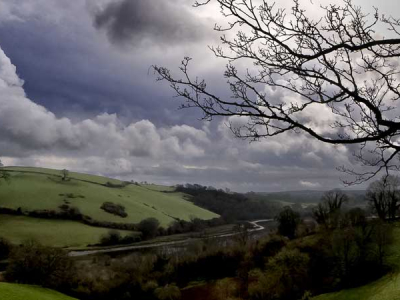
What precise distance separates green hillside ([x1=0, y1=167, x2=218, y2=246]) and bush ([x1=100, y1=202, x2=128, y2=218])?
1.75 meters

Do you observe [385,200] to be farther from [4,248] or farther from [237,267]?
[4,248]

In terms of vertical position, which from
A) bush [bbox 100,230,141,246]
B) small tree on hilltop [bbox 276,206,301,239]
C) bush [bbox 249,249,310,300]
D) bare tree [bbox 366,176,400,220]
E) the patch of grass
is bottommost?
bush [bbox 100,230,141,246]

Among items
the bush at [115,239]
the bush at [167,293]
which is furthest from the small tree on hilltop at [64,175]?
the bush at [167,293]

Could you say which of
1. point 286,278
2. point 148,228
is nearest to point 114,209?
point 148,228

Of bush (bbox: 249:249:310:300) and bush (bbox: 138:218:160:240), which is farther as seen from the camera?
bush (bbox: 138:218:160:240)

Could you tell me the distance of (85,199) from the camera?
149 meters

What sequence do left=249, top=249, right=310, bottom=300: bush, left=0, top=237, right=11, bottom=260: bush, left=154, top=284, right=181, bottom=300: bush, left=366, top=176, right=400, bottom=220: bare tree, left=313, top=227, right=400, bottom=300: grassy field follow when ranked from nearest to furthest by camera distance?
left=313, top=227, right=400, bottom=300: grassy field → left=249, top=249, right=310, bottom=300: bush → left=154, top=284, right=181, bottom=300: bush → left=366, top=176, right=400, bottom=220: bare tree → left=0, top=237, right=11, bottom=260: bush

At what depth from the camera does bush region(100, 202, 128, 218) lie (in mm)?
141375

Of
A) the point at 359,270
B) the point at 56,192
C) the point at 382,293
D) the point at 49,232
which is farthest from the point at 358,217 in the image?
the point at 56,192

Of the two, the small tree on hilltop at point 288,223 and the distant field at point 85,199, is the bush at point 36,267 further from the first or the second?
the distant field at point 85,199

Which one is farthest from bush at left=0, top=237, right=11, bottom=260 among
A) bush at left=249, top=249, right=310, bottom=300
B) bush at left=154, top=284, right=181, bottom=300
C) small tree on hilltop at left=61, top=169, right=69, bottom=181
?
small tree on hilltop at left=61, top=169, right=69, bottom=181

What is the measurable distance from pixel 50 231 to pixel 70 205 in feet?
70.6

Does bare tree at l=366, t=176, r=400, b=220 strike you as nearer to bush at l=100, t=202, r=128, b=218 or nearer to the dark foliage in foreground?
the dark foliage in foreground

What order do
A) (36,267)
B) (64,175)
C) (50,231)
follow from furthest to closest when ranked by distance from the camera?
(64,175) → (50,231) → (36,267)
